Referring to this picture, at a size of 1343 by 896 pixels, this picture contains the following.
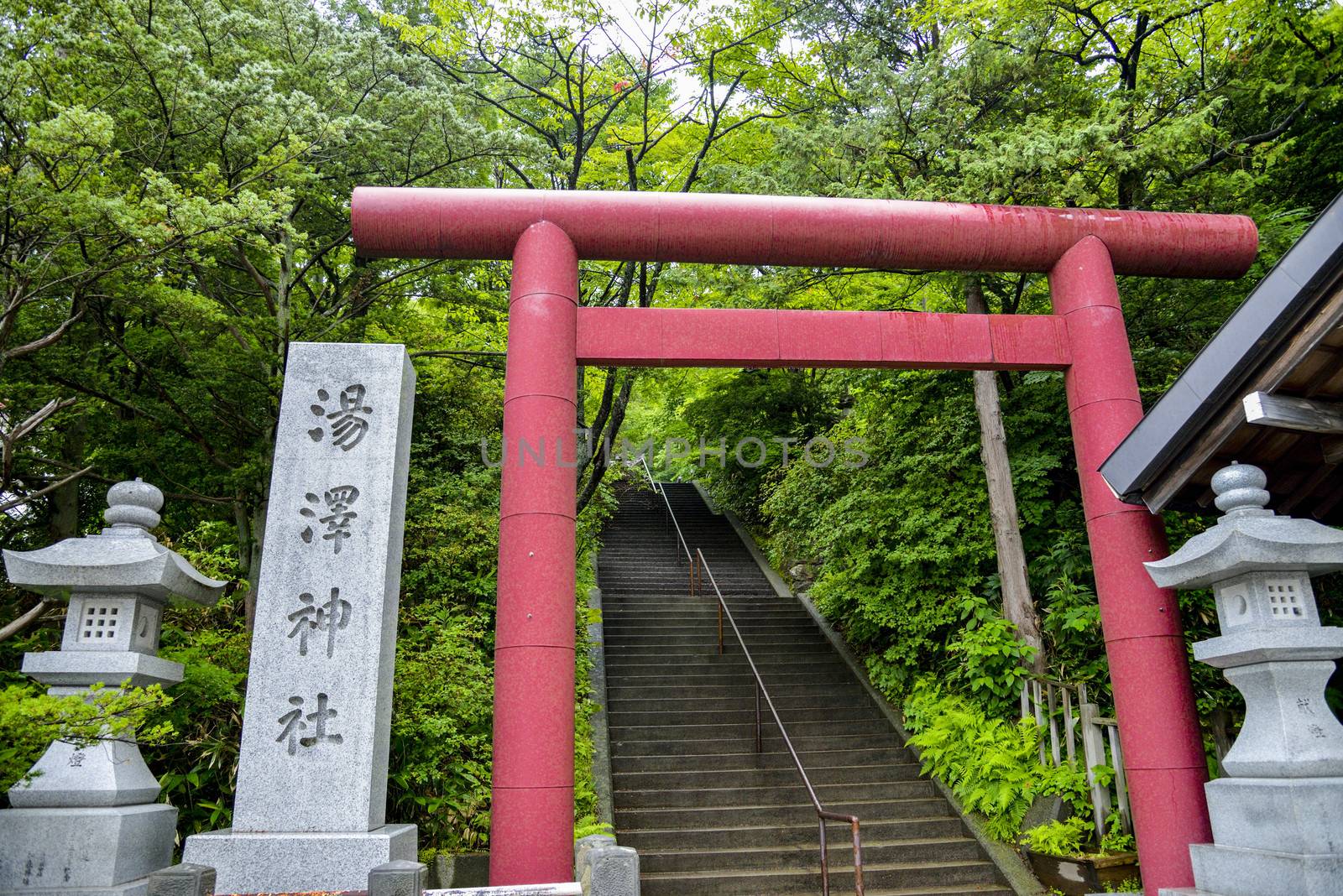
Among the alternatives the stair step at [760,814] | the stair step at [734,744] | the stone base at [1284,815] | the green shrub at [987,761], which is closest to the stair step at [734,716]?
the stair step at [734,744]

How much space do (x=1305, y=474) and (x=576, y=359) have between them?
17.6 feet

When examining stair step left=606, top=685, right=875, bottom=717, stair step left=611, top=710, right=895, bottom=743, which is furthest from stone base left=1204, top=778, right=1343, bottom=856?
stair step left=606, top=685, right=875, bottom=717

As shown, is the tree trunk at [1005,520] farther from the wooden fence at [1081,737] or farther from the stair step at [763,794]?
the stair step at [763,794]

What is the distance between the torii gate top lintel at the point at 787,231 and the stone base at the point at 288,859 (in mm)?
4182

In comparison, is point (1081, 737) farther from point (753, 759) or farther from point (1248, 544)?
point (1248, 544)

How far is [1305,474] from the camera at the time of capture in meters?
6.08

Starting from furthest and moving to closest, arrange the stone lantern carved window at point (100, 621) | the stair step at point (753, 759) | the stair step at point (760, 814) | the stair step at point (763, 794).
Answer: the stair step at point (753, 759)
the stair step at point (763, 794)
the stair step at point (760, 814)
the stone lantern carved window at point (100, 621)

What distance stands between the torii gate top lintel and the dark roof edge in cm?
198

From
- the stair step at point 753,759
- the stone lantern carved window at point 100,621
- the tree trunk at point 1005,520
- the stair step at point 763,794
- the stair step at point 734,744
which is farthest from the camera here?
the stair step at point 734,744

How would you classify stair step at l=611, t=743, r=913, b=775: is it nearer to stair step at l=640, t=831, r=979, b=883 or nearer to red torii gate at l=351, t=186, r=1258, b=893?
stair step at l=640, t=831, r=979, b=883

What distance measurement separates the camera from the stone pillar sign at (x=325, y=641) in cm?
505

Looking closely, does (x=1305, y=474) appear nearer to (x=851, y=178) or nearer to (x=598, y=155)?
(x=851, y=178)

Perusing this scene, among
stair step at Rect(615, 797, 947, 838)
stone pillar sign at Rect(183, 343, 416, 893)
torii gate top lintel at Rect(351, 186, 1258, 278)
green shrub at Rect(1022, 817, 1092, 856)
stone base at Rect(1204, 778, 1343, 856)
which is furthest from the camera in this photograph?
stair step at Rect(615, 797, 947, 838)

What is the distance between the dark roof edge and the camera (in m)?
4.53
